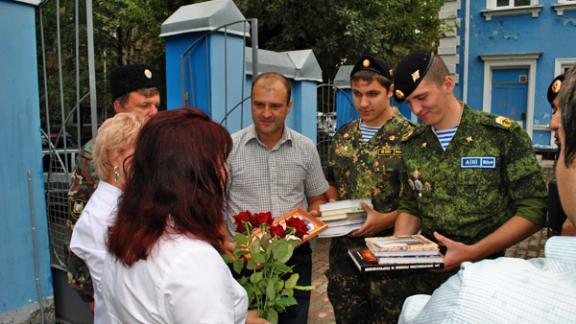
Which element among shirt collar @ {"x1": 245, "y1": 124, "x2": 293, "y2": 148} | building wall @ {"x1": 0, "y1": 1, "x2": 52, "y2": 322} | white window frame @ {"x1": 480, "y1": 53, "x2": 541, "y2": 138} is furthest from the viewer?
white window frame @ {"x1": 480, "y1": 53, "x2": 541, "y2": 138}

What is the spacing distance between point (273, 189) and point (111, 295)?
4.18 ft

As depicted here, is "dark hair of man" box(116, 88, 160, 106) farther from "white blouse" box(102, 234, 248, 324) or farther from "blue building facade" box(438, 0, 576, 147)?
"blue building facade" box(438, 0, 576, 147)

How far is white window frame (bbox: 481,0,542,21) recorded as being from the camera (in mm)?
13273

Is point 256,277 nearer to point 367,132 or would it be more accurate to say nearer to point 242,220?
point 242,220

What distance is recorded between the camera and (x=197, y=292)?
4.10 feet

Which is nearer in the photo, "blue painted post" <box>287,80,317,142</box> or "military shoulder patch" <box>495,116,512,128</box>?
"military shoulder patch" <box>495,116,512,128</box>

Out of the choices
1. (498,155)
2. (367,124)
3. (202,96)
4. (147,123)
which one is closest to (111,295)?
(147,123)

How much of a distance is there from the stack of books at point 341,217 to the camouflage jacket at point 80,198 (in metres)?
1.21

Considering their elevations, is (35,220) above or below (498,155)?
below

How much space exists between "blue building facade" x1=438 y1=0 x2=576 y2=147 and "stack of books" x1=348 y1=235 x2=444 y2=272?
12.7m

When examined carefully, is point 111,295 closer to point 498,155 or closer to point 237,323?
point 237,323

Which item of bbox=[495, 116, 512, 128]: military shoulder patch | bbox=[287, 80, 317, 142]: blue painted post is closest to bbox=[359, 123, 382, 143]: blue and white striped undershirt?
Answer: bbox=[495, 116, 512, 128]: military shoulder patch

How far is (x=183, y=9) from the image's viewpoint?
382 centimetres

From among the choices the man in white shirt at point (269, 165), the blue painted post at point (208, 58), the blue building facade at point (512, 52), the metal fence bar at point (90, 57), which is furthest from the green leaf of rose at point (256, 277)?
the blue building facade at point (512, 52)
